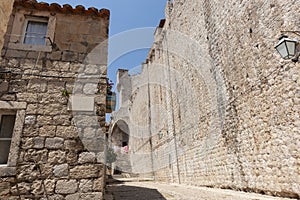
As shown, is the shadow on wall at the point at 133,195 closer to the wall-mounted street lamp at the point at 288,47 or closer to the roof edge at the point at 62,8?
the roof edge at the point at 62,8

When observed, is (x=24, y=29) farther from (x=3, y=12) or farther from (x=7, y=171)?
(x=7, y=171)

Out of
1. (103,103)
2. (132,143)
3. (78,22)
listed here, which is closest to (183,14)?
(78,22)

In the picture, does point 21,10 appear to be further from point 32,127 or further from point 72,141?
point 72,141

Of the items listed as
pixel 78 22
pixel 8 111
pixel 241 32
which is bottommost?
pixel 8 111

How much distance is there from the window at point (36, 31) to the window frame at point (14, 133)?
3.55 feet

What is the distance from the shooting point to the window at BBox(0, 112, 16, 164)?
2.69 metres

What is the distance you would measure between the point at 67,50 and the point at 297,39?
4.17 meters

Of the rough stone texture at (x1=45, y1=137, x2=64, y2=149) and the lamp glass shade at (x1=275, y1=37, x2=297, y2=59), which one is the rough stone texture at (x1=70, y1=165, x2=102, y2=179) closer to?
the rough stone texture at (x1=45, y1=137, x2=64, y2=149)

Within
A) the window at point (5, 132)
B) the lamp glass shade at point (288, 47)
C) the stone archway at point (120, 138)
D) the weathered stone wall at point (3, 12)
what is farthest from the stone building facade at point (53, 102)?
the stone archway at point (120, 138)

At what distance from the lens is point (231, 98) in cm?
593

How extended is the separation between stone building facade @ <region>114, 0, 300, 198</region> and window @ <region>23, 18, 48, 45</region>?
15.2 ft

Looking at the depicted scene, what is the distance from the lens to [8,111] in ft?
9.35

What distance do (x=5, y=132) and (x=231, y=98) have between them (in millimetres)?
5435

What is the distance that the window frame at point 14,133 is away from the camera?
2572 mm
